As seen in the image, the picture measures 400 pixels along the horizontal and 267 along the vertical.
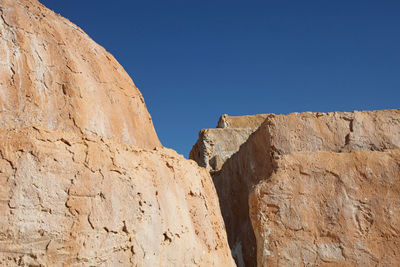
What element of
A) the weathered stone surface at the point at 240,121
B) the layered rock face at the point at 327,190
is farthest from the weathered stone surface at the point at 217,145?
the layered rock face at the point at 327,190

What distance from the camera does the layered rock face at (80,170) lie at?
4.22m

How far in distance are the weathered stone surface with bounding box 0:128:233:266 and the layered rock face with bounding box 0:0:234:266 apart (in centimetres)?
1

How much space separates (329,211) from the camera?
24.9 feet

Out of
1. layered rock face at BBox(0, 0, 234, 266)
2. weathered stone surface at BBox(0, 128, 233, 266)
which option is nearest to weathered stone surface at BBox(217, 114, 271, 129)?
layered rock face at BBox(0, 0, 234, 266)

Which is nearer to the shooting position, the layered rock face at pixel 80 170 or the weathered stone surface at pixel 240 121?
the layered rock face at pixel 80 170

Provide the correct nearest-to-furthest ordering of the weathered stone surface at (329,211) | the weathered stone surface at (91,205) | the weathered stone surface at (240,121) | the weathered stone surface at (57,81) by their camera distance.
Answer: the weathered stone surface at (91,205) < the weathered stone surface at (57,81) < the weathered stone surface at (329,211) < the weathered stone surface at (240,121)

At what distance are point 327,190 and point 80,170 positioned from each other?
16.2 feet

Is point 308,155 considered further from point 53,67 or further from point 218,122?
point 218,122

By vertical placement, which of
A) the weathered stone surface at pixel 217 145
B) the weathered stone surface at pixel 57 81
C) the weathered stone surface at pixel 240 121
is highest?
the weathered stone surface at pixel 240 121

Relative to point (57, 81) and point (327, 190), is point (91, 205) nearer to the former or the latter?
point (57, 81)

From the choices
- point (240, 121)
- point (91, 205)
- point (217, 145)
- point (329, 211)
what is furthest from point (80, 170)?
point (240, 121)

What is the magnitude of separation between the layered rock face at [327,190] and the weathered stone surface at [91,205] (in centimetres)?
191

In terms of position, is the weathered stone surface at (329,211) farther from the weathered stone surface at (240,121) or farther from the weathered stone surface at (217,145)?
the weathered stone surface at (240,121)

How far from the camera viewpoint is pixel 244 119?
20.6m
